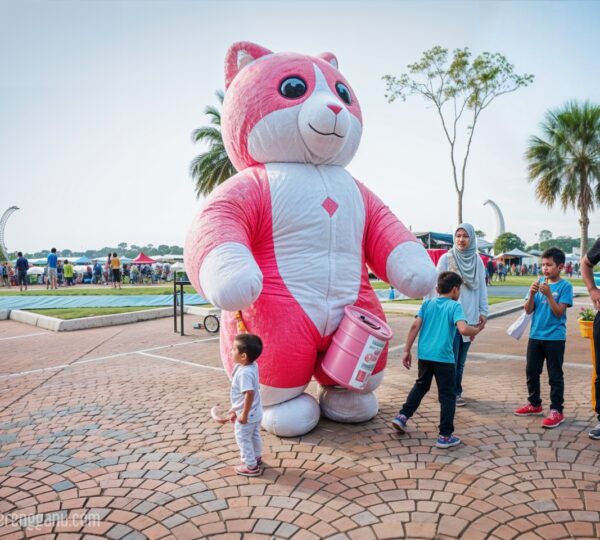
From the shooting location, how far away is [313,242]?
3.60m

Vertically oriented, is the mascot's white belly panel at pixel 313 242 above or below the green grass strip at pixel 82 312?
above

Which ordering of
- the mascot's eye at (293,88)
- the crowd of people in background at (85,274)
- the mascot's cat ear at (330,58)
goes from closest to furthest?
the mascot's eye at (293,88) → the mascot's cat ear at (330,58) → the crowd of people in background at (85,274)

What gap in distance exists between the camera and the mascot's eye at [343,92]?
4051 mm

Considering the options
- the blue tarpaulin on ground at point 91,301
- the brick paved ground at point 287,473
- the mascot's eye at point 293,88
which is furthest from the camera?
the blue tarpaulin on ground at point 91,301

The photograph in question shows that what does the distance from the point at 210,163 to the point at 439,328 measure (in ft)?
49.7

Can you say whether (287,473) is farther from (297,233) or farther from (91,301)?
(91,301)

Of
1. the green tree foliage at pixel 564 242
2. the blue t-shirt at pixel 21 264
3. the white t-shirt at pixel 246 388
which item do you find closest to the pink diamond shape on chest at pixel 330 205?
the white t-shirt at pixel 246 388

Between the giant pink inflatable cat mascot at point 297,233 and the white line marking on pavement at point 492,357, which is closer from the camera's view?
the giant pink inflatable cat mascot at point 297,233

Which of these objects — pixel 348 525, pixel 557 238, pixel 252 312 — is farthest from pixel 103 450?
pixel 557 238

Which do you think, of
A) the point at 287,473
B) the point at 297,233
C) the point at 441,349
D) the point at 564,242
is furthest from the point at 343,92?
the point at 564,242

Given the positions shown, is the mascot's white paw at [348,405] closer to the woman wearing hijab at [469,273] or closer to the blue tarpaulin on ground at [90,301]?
the woman wearing hijab at [469,273]

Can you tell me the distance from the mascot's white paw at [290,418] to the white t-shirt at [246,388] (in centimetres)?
51

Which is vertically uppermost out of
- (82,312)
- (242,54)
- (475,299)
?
(242,54)

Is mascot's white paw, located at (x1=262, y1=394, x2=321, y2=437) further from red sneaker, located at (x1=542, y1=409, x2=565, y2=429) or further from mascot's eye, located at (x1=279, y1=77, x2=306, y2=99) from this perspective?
mascot's eye, located at (x1=279, y1=77, x2=306, y2=99)
